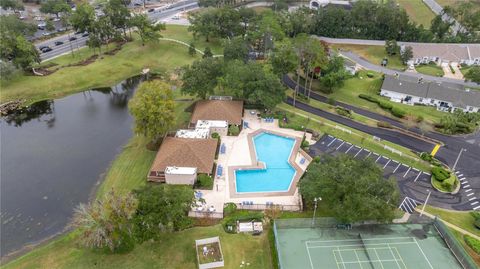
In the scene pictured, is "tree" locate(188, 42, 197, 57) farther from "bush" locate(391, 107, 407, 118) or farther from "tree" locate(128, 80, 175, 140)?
"bush" locate(391, 107, 407, 118)

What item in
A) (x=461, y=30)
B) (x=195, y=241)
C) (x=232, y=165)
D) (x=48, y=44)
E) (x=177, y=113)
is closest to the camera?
(x=195, y=241)

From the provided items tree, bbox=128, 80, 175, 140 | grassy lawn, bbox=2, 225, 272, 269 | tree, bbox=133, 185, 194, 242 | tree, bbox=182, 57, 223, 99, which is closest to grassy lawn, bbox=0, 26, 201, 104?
tree, bbox=182, 57, 223, 99

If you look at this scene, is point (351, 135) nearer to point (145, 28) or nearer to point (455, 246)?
point (455, 246)

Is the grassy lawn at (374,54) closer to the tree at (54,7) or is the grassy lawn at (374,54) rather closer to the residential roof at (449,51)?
the residential roof at (449,51)

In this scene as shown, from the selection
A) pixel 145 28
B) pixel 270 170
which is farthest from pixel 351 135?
pixel 145 28

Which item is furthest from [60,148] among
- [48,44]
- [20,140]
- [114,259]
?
[48,44]

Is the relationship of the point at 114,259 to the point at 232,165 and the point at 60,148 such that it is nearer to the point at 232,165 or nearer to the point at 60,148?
the point at 232,165

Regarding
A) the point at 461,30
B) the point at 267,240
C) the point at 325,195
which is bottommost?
the point at 267,240
